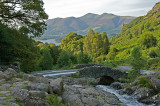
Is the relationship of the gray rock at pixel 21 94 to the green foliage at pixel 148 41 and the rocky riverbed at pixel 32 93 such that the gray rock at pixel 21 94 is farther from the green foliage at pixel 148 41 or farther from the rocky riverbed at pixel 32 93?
the green foliage at pixel 148 41

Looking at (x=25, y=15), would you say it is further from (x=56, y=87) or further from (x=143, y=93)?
(x=143, y=93)

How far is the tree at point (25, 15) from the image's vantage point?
17.1 m

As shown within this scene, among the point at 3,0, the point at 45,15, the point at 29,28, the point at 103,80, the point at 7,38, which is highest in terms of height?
the point at 3,0

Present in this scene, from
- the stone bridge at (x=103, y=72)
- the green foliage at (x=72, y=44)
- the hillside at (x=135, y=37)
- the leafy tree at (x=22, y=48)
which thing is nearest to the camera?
the leafy tree at (x=22, y=48)

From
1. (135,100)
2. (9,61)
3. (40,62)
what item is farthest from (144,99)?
(40,62)

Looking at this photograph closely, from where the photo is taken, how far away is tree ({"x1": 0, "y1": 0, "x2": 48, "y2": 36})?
1711 centimetres

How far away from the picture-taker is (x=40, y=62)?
135ft

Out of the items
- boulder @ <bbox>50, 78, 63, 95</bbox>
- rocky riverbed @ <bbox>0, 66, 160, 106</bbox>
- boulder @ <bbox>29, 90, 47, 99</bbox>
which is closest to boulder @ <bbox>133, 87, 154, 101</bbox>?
rocky riverbed @ <bbox>0, 66, 160, 106</bbox>

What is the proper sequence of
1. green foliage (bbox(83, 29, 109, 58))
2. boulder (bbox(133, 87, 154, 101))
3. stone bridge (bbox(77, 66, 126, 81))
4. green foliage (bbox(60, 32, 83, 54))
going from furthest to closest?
green foliage (bbox(60, 32, 83, 54)), green foliage (bbox(83, 29, 109, 58)), stone bridge (bbox(77, 66, 126, 81)), boulder (bbox(133, 87, 154, 101))

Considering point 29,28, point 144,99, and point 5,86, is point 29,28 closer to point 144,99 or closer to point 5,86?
point 5,86

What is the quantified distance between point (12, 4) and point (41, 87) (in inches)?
484

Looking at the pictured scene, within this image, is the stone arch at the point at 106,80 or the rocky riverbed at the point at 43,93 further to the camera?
the stone arch at the point at 106,80

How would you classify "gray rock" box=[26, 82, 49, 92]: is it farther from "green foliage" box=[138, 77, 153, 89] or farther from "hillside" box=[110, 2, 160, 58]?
"hillside" box=[110, 2, 160, 58]

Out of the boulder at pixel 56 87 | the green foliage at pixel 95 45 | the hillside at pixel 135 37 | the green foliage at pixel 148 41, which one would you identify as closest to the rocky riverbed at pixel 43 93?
the boulder at pixel 56 87
